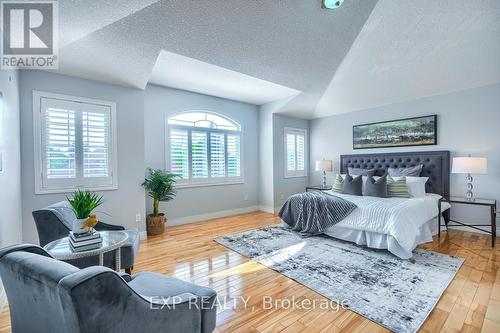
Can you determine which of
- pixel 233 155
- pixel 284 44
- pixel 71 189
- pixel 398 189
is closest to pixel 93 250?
pixel 71 189

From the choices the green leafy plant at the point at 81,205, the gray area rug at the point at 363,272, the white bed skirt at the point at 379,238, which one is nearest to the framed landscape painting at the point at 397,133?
the white bed skirt at the point at 379,238

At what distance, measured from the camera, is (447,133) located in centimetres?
427

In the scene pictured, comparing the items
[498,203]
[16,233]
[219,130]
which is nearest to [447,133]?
[498,203]

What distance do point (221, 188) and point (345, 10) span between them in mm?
3877

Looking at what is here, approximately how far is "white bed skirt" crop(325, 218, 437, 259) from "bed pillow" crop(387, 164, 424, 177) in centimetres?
89

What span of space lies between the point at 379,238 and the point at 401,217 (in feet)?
1.37

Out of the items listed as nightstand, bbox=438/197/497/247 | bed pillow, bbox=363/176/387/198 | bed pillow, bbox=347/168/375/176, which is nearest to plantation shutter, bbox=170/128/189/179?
bed pillow, bbox=363/176/387/198

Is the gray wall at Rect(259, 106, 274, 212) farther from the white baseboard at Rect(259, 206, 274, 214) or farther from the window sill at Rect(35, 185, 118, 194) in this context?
the window sill at Rect(35, 185, 118, 194)

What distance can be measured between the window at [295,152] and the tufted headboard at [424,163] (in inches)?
55.4

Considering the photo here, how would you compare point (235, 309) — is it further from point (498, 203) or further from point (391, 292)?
point (498, 203)

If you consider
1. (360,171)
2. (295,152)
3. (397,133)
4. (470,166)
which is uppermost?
(397,133)

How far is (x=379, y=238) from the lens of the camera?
3152 mm

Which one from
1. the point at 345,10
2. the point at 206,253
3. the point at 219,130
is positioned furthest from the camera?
the point at 219,130

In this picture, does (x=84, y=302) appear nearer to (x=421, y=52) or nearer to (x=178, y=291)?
(x=178, y=291)
